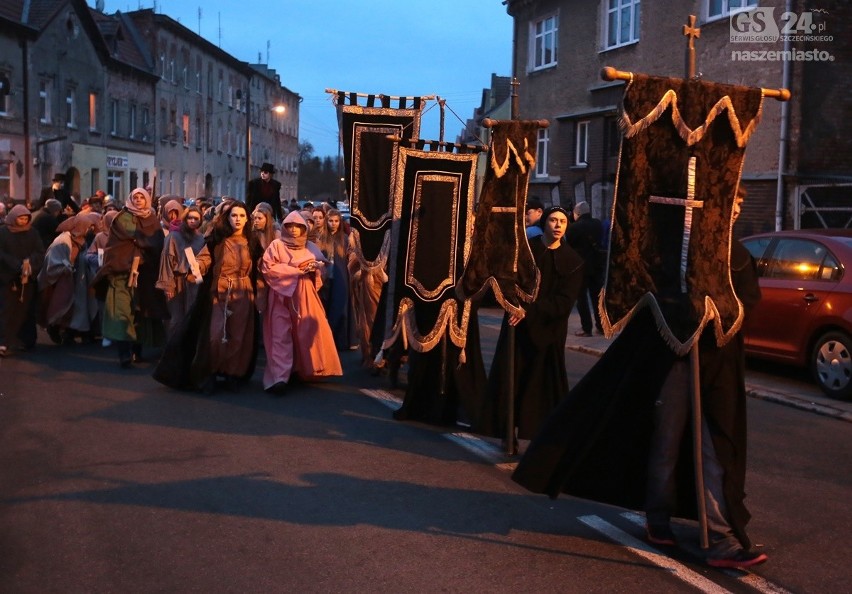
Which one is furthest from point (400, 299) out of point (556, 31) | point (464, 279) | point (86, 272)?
point (556, 31)

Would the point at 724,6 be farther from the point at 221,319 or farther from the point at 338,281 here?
the point at 221,319

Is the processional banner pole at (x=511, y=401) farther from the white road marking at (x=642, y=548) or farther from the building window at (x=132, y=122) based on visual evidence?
the building window at (x=132, y=122)

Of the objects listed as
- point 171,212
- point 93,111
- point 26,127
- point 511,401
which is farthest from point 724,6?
point 93,111

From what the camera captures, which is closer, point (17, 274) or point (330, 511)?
point (330, 511)

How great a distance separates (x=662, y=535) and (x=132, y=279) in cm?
841

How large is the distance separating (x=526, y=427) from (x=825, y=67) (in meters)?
15.7

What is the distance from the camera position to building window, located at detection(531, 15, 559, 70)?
96.4 ft

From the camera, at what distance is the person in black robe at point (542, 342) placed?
7684 millimetres

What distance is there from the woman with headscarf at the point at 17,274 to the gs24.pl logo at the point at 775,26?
1454cm

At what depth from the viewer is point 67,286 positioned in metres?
14.2

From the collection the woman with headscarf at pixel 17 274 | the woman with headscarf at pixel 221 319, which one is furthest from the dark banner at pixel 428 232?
the woman with headscarf at pixel 17 274

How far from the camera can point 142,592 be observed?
4.95 m

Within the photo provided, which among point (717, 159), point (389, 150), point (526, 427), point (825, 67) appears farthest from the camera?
point (825, 67)

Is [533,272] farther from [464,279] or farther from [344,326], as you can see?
[344,326]
